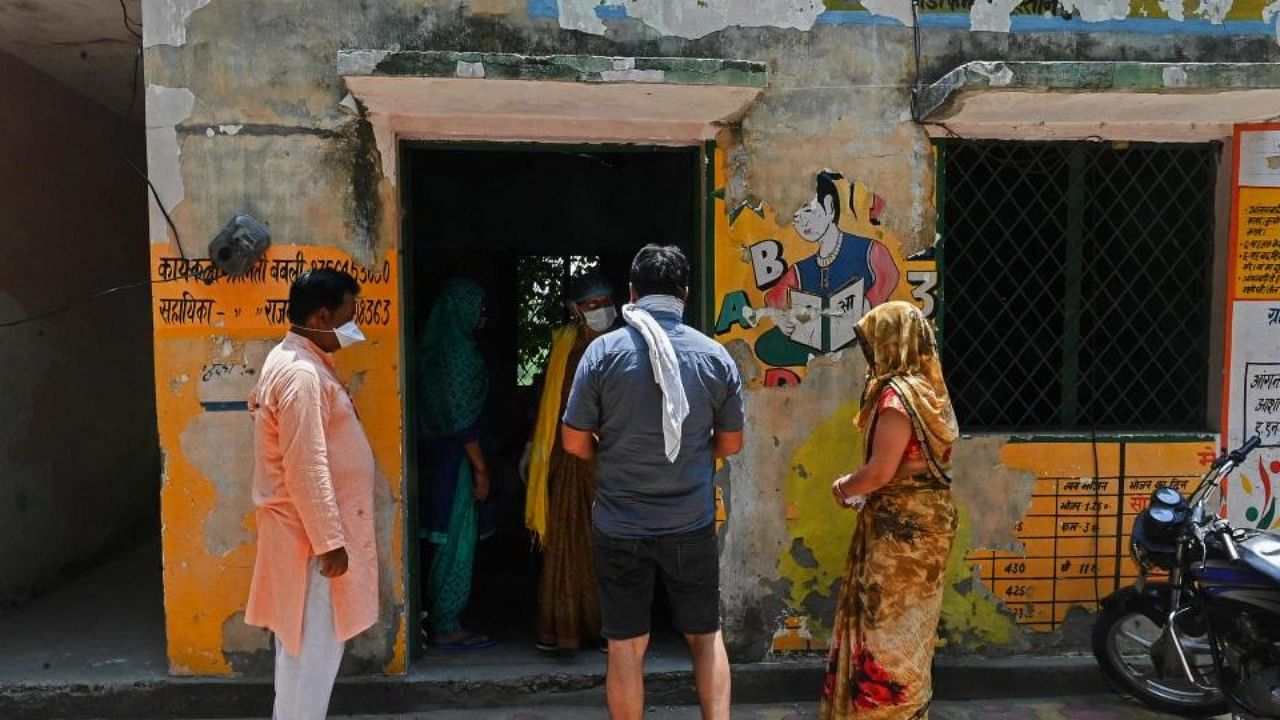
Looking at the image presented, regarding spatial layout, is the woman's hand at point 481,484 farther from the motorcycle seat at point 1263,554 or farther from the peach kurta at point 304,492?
the motorcycle seat at point 1263,554

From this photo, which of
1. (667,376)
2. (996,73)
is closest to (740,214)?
(996,73)

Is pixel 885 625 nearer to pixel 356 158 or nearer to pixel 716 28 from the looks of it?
pixel 716 28

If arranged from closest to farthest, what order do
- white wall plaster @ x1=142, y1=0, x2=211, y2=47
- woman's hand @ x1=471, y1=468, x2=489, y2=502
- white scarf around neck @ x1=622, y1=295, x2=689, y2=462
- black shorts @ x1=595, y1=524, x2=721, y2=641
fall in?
white scarf around neck @ x1=622, y1=295, x2=689, y2=462 → black shorts @ x1=595, y1=524, x2=721, y2=641 → white wall plaster @ x1=142, y1=0, x2=211, y2=47 → woman's hand @ x1=471, y1=468, x2=489, y2=502

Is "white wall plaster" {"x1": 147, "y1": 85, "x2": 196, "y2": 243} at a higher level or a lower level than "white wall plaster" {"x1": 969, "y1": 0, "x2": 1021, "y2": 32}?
lower

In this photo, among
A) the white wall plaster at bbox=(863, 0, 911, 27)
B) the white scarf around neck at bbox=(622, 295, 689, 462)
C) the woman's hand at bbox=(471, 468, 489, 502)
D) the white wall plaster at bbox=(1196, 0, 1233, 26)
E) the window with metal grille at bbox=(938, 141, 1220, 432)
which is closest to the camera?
the white scarf around neck at bbox=(622, 295, 689, 462)

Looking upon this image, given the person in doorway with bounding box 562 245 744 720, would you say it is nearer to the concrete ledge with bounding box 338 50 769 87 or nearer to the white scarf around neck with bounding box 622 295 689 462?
the white scarf around neck with bounding box 622 295 689 462

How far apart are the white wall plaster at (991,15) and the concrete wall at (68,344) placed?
16.1ft

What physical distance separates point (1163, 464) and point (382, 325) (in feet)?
11.8

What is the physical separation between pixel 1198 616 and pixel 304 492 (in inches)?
137

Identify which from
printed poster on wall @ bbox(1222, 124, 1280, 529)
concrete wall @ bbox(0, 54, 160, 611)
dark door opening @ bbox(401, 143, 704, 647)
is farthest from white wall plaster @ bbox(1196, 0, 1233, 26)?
concrete wall @ bbox(0, 54, 160, 611)

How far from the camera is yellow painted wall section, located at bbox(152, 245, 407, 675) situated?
377 cm

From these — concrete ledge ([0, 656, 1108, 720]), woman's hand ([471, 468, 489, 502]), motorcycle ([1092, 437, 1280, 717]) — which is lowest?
concrete ledge ([0, 656, 1108, 720])

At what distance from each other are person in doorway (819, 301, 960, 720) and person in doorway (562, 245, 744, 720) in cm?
52

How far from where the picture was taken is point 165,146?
374cm
